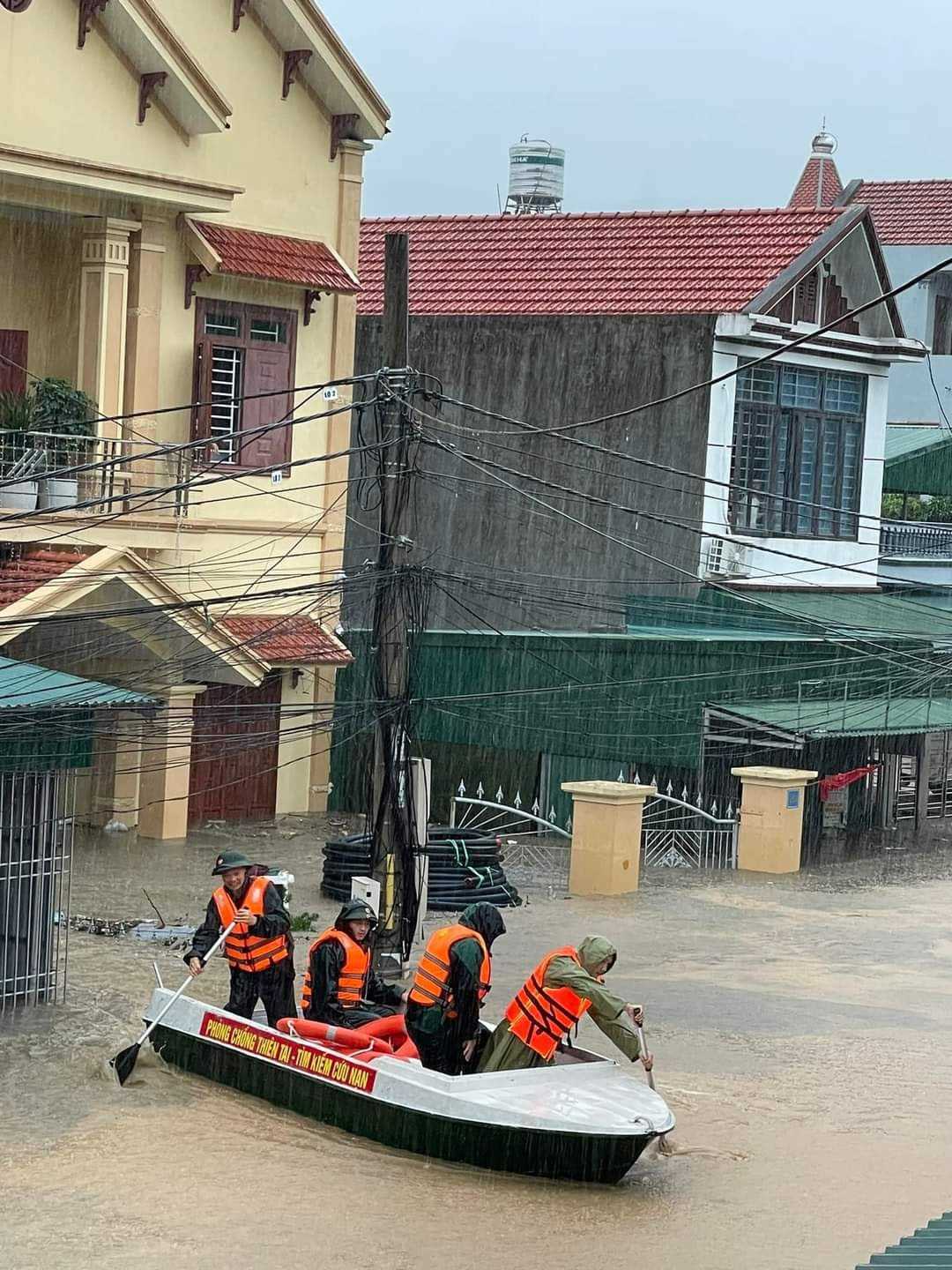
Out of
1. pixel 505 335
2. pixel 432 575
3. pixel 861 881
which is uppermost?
pixel 505 335

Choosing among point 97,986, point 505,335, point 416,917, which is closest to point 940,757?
point 505,335

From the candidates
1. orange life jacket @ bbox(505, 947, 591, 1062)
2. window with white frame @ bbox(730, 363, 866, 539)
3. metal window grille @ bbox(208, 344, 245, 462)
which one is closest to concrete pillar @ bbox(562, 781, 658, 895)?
metal window grille @ bbox(208, 344, 245, 462)

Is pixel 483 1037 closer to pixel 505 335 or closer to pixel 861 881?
pixel 861 881

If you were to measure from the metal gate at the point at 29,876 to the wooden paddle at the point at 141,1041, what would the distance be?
1724mm

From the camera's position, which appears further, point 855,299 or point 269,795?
point 855,299

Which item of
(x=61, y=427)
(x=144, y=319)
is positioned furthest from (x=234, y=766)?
(x=144, y=319)

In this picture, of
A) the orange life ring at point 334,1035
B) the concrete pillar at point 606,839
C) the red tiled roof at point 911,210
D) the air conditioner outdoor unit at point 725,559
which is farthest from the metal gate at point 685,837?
the red tiled roof at point 911,210

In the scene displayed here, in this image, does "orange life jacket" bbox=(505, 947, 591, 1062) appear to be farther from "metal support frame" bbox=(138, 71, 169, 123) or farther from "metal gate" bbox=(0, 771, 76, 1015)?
"metal support frame" bbox=(138, 71, 169, 123)

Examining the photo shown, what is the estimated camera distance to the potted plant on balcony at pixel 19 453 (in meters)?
22.4

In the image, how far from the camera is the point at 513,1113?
41.5 ft

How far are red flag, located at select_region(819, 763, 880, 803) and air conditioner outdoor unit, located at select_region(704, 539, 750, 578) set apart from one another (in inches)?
137

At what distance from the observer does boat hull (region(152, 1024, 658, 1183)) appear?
12586 millimetres

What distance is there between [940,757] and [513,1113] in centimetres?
2113

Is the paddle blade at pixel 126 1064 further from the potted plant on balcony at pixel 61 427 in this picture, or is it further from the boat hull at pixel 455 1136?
the potted plant on balcony at pixel 61 427
